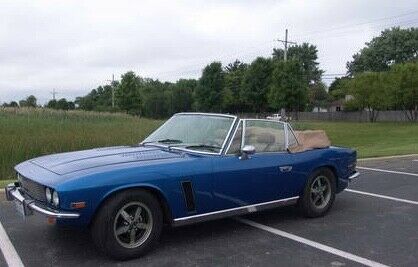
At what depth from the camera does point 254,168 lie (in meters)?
6.37

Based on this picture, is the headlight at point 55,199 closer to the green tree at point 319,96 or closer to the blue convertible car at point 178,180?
the blue convertible car at point 178,180

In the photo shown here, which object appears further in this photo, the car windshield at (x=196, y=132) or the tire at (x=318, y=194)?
the tire at (x=318, y=194)

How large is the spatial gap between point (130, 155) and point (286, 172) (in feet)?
6.62

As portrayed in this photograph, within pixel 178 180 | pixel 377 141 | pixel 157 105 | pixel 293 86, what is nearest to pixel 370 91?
pixel 293 86

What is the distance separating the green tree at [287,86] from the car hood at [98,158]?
2043 inches

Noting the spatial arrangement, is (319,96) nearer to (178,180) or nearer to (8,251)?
(178,180)

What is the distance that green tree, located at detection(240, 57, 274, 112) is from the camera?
220 feet

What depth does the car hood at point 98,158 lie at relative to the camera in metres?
5.51

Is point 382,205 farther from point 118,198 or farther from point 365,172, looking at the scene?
point 118,198

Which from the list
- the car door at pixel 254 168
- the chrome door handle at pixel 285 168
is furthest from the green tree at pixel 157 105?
the chrome door handle at pixel 285 168

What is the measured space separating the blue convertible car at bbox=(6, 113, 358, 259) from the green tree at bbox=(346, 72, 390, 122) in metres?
49.9

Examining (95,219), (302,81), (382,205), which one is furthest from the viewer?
(302,81)

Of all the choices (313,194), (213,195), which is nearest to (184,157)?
(213,195)

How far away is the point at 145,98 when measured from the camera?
85.9m
